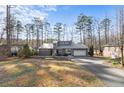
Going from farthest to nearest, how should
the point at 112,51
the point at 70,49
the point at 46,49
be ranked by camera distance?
the point at 70,49 < the point at 46,49 < the point at 112,51

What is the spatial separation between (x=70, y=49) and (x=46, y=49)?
2.62 meters

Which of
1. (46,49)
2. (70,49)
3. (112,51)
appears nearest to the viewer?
(112,51)

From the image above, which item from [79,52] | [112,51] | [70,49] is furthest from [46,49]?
[112,51]

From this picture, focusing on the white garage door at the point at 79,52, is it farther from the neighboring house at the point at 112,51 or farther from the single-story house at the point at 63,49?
the neighboring house at the point at 112,51

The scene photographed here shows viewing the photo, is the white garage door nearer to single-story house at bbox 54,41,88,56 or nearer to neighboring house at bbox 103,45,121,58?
single-story house at bbox 54,41,88,56

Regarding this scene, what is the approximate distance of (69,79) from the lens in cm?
795

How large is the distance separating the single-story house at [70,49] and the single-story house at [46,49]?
21.9 inches

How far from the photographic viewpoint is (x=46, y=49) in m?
24.3

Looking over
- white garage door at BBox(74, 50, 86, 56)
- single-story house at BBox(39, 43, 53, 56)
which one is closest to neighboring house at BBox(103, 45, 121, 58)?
white garage door at BBox(74, 50, 86, 56)

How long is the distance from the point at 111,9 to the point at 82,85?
27.4 feet

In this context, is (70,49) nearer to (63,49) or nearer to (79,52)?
(63,49)

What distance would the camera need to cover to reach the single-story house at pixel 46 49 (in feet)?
79.4

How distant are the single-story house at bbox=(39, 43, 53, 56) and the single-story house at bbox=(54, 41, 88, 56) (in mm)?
555
